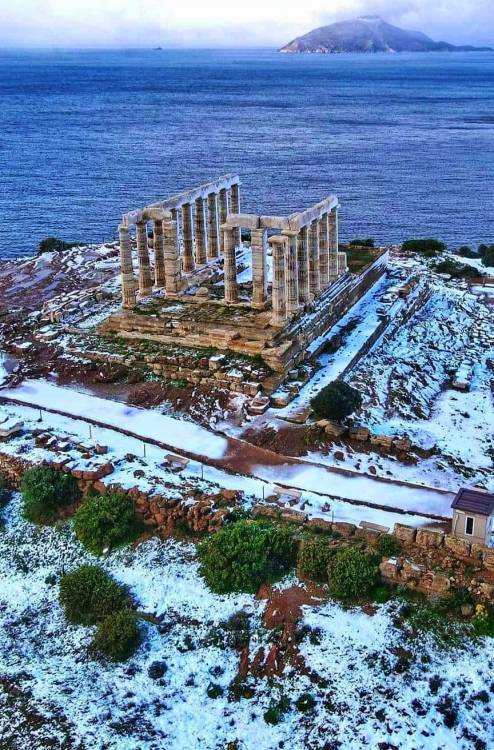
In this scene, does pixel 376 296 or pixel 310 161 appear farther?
pixel 310 161

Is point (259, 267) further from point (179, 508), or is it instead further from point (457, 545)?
point (457, 545)

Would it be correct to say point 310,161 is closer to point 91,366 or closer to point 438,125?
point 438,125

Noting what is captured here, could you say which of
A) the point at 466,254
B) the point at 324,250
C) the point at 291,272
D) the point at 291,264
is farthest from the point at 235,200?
the point at 466,254

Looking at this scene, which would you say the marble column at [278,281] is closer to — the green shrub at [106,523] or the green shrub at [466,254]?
the green shrub at [106,523]

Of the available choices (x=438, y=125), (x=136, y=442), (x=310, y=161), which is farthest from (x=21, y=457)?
(x=438, y=125)

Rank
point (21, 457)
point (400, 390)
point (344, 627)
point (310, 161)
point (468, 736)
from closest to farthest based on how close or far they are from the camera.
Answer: point (468, 736), point (344, 627), point (21, 457), point (400, 390), point (310, 161)

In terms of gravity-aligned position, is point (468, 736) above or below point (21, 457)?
below

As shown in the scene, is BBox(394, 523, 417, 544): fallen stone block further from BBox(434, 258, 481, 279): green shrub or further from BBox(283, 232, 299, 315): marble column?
BBox(434, 258, 481, 279): green shrub

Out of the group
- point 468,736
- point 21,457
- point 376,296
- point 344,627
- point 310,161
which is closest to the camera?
point 468,736
